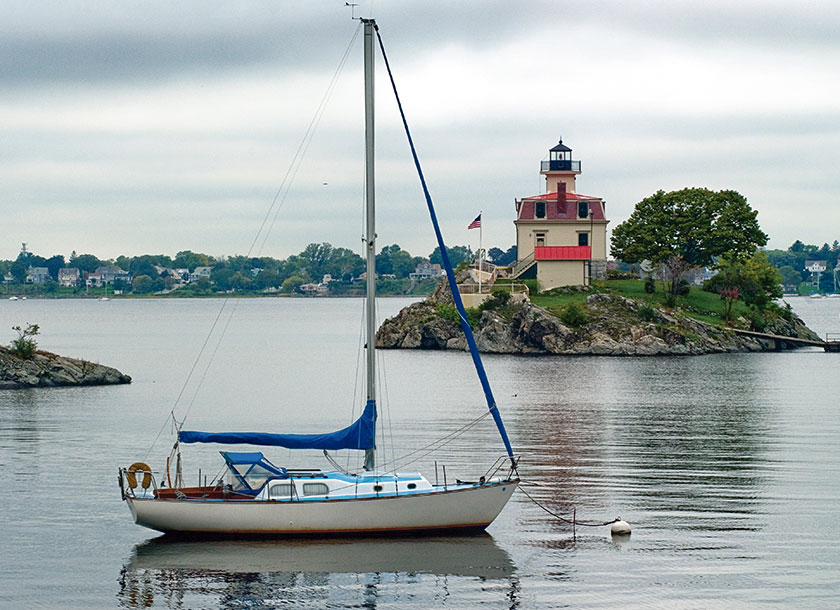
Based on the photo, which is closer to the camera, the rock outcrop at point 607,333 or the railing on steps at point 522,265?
the rock outcrop at point 607,333

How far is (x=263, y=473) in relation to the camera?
31719mm

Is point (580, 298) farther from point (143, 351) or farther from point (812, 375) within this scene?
point (143, 351)

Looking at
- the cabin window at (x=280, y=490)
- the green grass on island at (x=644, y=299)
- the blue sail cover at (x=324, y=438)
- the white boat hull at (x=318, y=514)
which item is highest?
the green grass on island at (x=644, y=299)

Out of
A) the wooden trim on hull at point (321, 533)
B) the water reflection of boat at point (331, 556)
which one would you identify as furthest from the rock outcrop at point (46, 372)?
the wooden trim on hull at point (321, 533)

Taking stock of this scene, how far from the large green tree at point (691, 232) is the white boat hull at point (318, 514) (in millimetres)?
83904

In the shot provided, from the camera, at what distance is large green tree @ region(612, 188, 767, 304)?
113 metres

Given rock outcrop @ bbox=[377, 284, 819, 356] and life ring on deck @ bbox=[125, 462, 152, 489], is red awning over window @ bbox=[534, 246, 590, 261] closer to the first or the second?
rock outcrop @ bbox=[377, 284, 819, 356]

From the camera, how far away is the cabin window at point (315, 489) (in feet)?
103

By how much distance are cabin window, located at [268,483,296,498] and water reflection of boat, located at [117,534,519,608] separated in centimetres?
133

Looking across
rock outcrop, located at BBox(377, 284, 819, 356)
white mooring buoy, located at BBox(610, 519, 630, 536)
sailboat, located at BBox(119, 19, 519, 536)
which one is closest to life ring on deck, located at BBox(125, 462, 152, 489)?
sailboat, located at BBox(119, 19, 519, 536)

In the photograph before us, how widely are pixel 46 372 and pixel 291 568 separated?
2023 inches

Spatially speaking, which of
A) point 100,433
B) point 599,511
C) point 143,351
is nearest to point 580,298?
point 143,351

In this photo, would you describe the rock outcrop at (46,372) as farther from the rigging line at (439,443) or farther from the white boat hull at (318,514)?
the white boat hull at (318,514)

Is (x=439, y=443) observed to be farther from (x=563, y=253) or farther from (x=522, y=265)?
(x=522, y=265)
